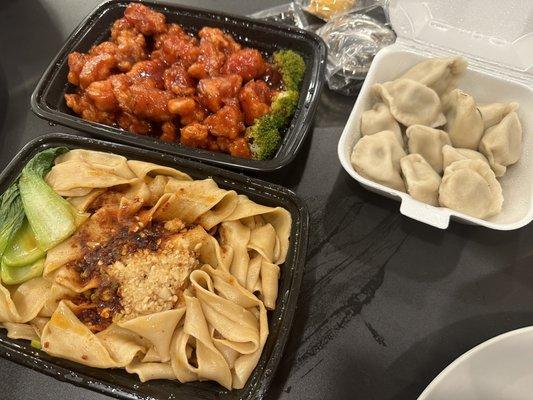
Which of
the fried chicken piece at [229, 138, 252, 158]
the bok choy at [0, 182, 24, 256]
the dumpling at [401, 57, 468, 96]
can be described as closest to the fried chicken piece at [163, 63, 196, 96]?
the fried chicken piece at [229, 138, 252, 158]

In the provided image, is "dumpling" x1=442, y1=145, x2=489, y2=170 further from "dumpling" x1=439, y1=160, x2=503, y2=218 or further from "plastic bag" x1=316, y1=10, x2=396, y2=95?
"plastic bag" x1=316, y1=10, x2=396, y2=95

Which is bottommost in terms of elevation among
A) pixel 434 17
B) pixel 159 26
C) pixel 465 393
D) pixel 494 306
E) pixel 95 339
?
pixel 494 306

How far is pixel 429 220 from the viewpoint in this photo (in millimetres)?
2148

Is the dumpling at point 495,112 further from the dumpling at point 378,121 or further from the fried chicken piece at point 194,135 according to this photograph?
the fried chicken piece at point 194,135

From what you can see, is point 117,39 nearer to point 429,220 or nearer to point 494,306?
point 429,220

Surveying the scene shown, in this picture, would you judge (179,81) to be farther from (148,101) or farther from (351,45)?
Answer: (351,45)

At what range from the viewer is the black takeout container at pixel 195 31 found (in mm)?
2410

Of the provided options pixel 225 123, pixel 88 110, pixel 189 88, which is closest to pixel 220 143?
pixel 225 123

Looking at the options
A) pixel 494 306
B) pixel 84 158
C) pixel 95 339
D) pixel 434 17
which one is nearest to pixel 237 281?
pixel 95 339

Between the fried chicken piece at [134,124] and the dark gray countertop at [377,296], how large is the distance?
76cm

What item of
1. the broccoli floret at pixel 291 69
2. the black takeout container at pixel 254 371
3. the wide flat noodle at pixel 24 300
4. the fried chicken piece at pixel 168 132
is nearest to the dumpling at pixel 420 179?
the black takeout container at pixel 254 371

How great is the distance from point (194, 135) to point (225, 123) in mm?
177

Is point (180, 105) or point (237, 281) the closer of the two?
point (237, 281)

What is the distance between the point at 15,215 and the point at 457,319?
2215 millimetres
